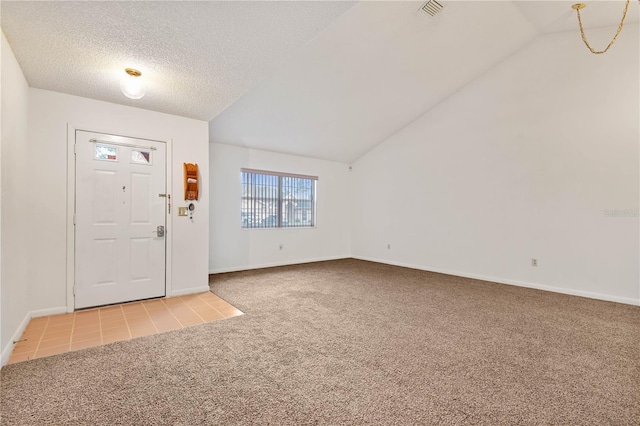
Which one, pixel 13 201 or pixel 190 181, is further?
pixel 190 181

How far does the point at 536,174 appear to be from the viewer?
14.5ft

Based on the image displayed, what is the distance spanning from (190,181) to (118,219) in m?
0.94

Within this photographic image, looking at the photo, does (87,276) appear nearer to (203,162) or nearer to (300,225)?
(203,162)

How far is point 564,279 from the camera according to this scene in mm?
4160

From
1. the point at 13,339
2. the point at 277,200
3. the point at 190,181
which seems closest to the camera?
the point at 13,339

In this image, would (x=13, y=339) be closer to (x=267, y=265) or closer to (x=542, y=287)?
Result: (x=267, y=265)

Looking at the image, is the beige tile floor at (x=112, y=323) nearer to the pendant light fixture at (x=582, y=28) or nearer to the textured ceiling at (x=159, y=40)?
the textured ceiling at (x=159, y=40)

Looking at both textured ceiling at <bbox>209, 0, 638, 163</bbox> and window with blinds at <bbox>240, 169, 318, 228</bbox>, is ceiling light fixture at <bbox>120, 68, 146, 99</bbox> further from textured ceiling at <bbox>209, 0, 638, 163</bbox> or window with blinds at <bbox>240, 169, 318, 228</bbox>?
window with blinds at <bbox>240, 169, 318, 228</bbox>

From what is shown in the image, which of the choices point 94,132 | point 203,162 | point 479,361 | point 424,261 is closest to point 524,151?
point 424,261

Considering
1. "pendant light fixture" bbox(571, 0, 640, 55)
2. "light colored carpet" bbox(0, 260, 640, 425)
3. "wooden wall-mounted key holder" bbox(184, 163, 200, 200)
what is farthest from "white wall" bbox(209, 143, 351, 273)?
"pendant light fixture" bbox(571, 0, 640, 55)

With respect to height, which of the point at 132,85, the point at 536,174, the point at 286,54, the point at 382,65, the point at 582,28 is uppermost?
the point at 582,28

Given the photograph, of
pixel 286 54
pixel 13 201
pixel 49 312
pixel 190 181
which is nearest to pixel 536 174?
pixel 286 54

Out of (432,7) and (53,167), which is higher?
(432,7)

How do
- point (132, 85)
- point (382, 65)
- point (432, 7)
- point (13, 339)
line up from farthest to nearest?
point (382, 65) → point (432, 7) → point (132, 85) → point (13, 339)
